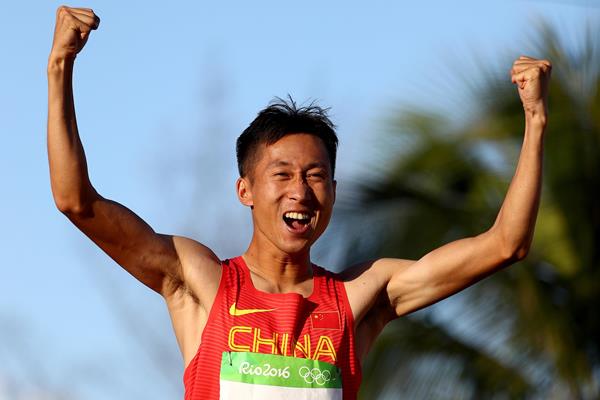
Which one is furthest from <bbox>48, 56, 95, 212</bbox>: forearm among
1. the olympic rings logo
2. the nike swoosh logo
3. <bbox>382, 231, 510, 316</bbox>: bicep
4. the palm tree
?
the palm tree

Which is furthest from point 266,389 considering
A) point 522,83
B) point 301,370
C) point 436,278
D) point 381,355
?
point 381,355

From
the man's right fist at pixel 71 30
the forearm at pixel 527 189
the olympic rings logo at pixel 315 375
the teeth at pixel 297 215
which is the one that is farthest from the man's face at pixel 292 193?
the man's right fist at pixel 71 30

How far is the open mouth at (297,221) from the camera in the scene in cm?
534

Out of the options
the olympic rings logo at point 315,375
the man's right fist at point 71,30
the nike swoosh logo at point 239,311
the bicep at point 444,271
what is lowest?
the olympic rings logo at point 315,375

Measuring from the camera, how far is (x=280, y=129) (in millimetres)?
5512

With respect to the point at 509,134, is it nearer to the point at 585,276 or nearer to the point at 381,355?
the point at 585,276

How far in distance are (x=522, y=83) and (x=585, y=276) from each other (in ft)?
27.3

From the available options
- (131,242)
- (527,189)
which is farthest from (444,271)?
(131,242)

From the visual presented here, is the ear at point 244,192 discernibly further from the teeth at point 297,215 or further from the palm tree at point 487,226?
the palm tree at point 487,226

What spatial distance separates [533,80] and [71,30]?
64.1 inches

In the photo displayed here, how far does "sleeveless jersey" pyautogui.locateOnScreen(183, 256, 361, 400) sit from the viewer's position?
16.6 feet

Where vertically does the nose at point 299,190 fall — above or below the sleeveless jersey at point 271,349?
above

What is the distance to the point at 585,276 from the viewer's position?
13.2 metres

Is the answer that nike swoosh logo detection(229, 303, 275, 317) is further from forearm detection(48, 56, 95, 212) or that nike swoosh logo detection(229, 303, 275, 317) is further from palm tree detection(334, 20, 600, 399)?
palm tree detection(334, 20, 600, 399)
